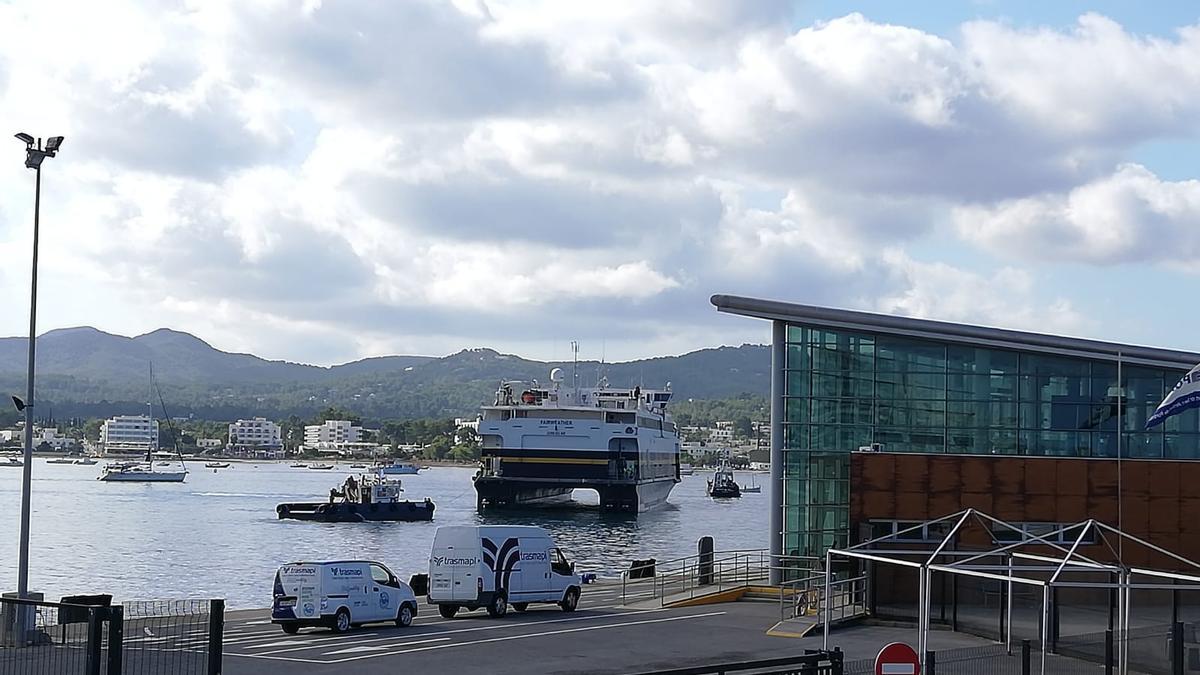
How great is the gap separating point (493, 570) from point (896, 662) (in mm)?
24215

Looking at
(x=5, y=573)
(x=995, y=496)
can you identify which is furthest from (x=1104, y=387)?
(x=5, y=573)

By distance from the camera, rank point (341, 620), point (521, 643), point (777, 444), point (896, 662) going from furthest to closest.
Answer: point (777, 444) → point (341, 620) → point (521, 643) → point (896, 662)

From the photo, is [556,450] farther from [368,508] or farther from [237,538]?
[237,538]

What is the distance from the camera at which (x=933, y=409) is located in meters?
41.2

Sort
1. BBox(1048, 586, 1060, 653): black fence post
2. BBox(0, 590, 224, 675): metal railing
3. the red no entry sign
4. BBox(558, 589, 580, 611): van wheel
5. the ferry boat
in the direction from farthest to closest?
the ferry boat → BBox(558, 589, 580, 611): van wheel → BBox(1048, 586, 1060, 653): black fence post → BBox(0, 590, 224, 675): metal railing → the red no entry sign

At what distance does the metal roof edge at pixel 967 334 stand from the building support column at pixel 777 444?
89 cm

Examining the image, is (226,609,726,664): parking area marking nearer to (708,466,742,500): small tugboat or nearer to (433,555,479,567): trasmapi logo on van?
(433,555,479,567): trasmapi logo on van

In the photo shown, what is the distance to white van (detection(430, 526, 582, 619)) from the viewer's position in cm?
3712

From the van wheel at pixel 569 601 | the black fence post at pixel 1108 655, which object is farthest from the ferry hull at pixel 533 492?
the black fence post at pixel 1108 655

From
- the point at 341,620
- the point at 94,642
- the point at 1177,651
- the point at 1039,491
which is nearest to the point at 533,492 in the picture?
the point at 1039,491

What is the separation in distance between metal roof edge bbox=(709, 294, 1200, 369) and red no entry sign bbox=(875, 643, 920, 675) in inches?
1070

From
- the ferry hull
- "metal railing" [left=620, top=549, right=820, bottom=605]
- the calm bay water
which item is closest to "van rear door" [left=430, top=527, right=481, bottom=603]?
"metal railing" [left=620, top=549, right=820, bottom=605]

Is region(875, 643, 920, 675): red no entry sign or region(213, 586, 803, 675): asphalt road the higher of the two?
region(875, 643, 920, 675): red no entry sign

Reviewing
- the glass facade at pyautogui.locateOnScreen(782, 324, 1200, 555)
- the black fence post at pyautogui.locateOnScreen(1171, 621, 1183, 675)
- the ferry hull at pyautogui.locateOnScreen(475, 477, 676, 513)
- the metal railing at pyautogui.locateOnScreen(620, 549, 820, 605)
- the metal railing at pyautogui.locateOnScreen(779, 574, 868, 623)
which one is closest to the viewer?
the black fence post at pyautogui.locateOnScreen(1171, 621, 1183, 675)
